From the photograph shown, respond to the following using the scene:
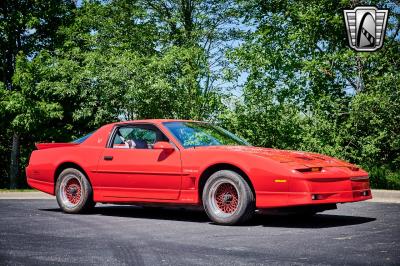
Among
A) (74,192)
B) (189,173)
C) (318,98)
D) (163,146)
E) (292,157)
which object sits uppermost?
(318,98)

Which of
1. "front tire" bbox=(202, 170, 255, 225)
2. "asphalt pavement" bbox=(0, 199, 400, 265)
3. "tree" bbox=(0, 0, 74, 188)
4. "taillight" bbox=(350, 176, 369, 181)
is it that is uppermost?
"tree" bbox=(0, 0, 74, 188)

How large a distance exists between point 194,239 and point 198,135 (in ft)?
8.41

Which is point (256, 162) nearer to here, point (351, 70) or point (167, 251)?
point (167, 251)

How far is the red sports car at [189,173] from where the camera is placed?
7.25 meters

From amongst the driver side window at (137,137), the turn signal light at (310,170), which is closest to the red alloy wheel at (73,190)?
the driver side window at (137,137)

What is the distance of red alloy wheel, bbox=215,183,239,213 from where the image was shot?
24.8 feet

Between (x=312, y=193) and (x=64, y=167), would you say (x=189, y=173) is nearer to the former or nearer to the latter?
(x=312, y=193)

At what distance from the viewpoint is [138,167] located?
8445 millimetres

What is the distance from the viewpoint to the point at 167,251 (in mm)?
5617

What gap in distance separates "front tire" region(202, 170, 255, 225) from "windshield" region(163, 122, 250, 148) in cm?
84

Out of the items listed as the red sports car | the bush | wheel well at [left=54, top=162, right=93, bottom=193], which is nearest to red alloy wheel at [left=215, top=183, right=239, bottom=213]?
the red sports car

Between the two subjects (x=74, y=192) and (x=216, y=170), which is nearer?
(x=216, y=170)

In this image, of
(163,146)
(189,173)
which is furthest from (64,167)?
(189,173)

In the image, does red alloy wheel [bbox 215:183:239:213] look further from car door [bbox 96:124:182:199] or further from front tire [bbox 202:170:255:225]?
car door [bbox 96:124:182:199]
